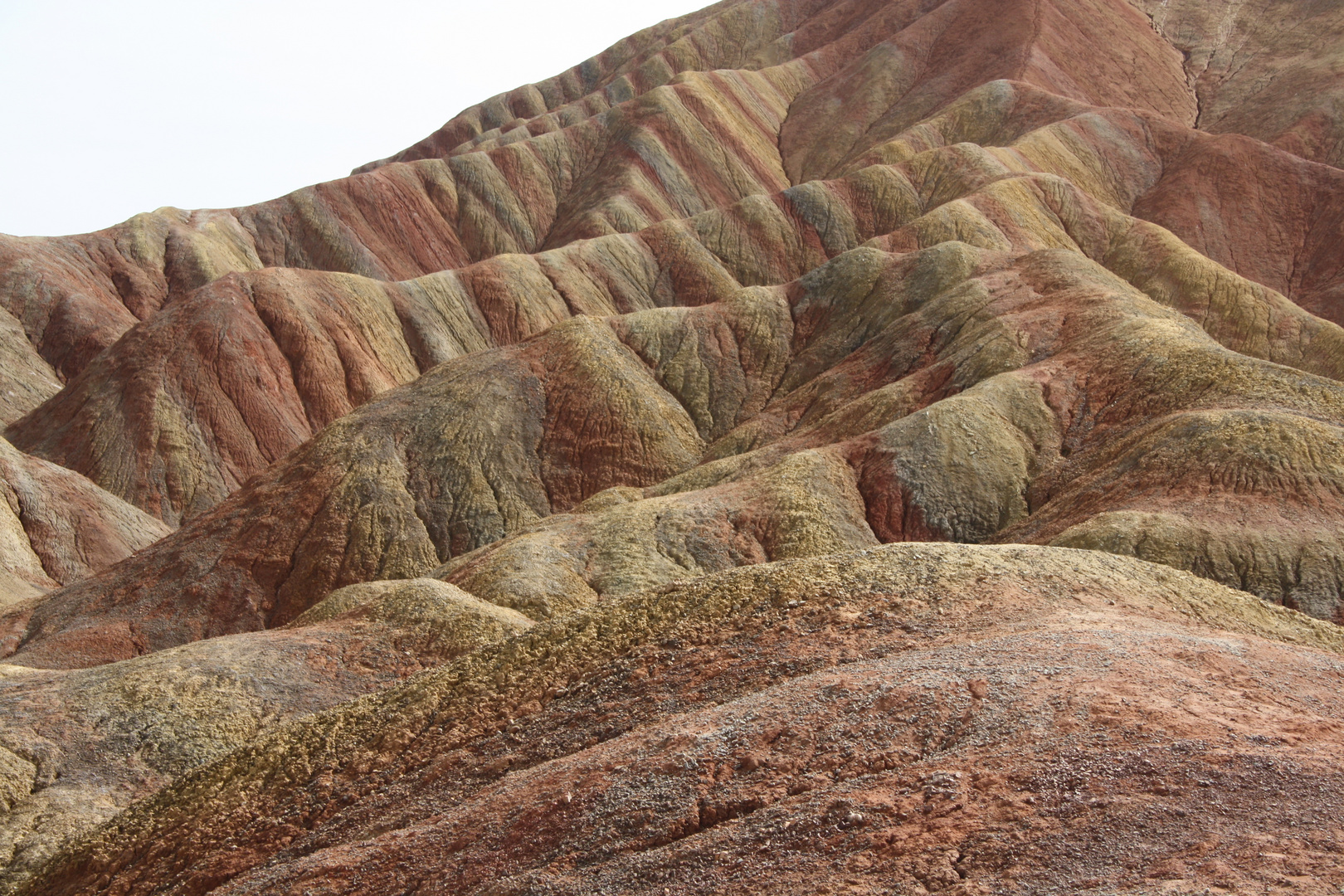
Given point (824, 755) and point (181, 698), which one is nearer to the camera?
point (824, 755)

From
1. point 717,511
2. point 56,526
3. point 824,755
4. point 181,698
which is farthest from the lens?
point 56,526

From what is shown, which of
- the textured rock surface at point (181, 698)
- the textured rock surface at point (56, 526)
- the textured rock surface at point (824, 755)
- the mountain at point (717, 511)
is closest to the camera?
the textured rock surface at point (824, 755)

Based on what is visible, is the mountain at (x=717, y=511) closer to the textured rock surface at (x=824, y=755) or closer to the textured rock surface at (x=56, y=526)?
the textured rock surface at (x=824, y=755)

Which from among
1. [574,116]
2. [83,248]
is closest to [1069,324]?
[83,248]

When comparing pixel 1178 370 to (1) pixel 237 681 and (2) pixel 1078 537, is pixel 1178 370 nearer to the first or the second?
(2) pixel 1078 537

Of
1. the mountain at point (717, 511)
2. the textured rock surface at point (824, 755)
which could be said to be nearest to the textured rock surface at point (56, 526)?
the mountain at point (717, 511)

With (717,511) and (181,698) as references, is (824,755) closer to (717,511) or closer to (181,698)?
(181,698)

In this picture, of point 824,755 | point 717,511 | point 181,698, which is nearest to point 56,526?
point 181,698

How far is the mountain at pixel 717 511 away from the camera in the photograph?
14.2m

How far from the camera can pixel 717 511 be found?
38.1m

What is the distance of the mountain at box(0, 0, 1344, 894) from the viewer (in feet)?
46.5

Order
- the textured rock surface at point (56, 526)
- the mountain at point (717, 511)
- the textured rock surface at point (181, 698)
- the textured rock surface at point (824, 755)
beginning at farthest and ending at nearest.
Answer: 1. the textured rock surface at point (56, 526)
2. the textured rock surface at point (181, 698)
3. the mountain at point (717, 511)
4. the textured rock surface at point (824, 755)

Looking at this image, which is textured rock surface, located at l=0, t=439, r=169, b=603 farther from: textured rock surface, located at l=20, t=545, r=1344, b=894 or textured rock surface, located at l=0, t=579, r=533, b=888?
textured rock surface, located at l=20, t=545, r=1344, b=894

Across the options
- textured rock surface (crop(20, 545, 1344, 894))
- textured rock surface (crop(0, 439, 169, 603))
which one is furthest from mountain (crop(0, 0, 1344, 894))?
textured rock surface (crop(0, 439, 169, 603))
